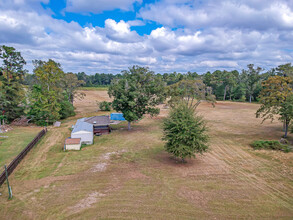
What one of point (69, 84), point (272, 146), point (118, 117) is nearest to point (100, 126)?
point (118, 117)

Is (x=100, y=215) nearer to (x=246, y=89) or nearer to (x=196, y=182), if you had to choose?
(x=196, y=182)

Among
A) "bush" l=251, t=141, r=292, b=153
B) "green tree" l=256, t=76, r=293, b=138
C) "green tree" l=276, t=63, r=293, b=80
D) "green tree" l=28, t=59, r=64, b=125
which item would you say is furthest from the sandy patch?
"green tree" l=276, t=63, r=293, b=80

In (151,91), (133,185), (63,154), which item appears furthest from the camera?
(151,91)

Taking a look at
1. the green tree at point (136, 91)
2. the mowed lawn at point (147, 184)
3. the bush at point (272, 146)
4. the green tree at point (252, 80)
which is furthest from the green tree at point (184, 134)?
the green tree at point (252, 80)

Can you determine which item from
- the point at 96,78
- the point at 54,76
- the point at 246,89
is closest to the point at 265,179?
the point at 54,76

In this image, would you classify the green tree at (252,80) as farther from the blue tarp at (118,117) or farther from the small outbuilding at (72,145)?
the small outbuilding at (72,145)

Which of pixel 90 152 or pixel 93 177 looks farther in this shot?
pixel 90 152

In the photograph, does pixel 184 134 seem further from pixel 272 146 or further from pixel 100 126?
pixel 100 126
